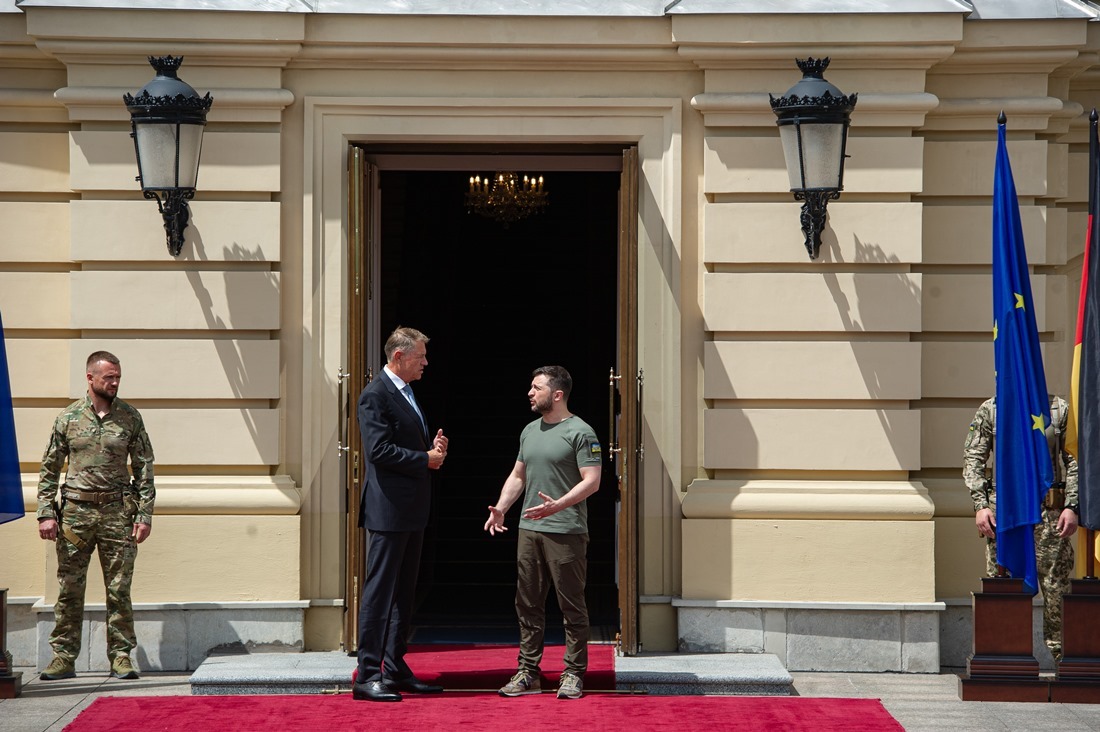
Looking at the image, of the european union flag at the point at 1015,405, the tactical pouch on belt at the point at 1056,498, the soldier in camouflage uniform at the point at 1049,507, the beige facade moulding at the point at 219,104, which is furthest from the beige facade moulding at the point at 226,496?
the tactical pouch on belt at the point at 1056,498

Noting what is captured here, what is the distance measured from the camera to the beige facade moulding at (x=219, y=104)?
28.2 ft

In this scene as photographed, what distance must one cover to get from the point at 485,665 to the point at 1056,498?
3374 millimetres

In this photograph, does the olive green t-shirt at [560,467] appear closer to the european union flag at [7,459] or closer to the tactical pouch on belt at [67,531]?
the tactical pouch on belt at [67,531]

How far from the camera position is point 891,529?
859cm

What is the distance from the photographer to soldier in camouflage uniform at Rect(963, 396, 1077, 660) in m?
8.04

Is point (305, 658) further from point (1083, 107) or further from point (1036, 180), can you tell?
point (1083, 107)

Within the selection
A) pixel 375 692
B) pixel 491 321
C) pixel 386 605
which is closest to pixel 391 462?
pixel 386 605

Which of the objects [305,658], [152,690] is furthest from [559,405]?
[152,690]

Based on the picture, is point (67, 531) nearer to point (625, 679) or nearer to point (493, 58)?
point (625, 679)

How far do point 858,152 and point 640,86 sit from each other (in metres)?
1.37

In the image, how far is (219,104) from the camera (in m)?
8.66

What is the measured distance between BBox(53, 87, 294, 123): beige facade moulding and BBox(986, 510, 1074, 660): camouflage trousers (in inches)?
192

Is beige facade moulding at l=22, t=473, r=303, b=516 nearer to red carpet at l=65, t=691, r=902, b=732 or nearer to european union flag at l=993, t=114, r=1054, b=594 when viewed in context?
red carpet at l=65, t=691, r=902, b=732

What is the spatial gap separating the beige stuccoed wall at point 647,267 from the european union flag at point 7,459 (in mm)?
790
